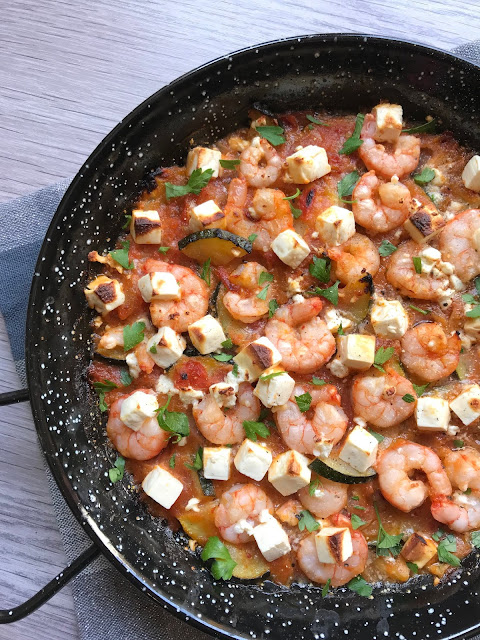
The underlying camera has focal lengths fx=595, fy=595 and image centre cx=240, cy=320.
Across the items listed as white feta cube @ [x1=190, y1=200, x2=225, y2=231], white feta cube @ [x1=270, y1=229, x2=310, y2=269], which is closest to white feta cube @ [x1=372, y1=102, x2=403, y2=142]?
white feta cube @ [x1=270, y1=229, x2=310, y2=269]

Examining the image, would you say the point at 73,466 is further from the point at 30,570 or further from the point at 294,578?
the point at 294,578

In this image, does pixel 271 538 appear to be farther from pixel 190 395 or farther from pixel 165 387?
pixel 165 387

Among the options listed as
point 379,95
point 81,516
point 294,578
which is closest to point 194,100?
point 379,95

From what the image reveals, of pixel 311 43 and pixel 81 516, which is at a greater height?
pixel 311 43

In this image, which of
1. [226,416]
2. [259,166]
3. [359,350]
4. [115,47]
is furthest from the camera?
[115,47]

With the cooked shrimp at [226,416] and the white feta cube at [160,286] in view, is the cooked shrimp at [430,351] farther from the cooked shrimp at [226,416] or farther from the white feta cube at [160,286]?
the white feta cube at [160,286]

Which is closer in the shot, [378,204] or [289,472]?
[289,472]

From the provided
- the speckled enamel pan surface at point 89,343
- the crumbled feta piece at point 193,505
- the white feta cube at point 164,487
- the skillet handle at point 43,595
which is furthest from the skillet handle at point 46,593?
the crumbled feta piece at point 193,505

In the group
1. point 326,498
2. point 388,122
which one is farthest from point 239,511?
point 388,122
